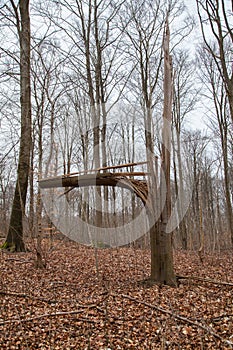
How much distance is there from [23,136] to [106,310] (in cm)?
540

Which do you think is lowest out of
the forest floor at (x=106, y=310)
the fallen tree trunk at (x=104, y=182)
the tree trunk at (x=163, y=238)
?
the forest floor at (x=106, y=310)

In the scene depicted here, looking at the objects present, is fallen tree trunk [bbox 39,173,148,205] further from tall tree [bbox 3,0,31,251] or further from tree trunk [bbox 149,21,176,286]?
tall tree [bbox 3,0,31,251]

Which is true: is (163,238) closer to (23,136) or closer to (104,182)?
(104,182)

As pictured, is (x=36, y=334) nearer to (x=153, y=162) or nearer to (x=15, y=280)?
(x=15, y=280)

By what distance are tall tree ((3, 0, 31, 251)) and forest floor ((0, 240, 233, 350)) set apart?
2.94 ft

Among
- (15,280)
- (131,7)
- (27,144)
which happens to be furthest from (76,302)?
(131,7)

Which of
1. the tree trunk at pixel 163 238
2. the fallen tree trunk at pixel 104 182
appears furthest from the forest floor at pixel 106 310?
the fallen tree trunk at pixel 104 182

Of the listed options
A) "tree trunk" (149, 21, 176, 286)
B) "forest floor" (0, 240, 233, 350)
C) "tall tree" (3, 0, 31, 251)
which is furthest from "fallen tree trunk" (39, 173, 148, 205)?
"forest floor" (0, 240, 233, 350)

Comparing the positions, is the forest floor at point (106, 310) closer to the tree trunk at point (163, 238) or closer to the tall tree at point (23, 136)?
the tree trunk at point (163, 238)

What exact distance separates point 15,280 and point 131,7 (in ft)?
34.0

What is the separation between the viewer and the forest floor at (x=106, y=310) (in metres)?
3.49

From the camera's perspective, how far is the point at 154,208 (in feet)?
18.4

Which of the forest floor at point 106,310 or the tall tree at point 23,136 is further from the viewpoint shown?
the tall tree at point 23,136

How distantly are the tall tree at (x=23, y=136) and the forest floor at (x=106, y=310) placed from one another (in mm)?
895
